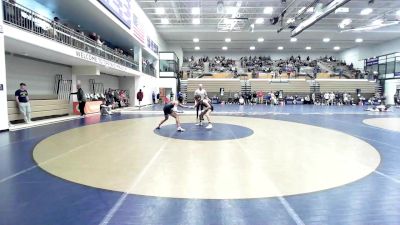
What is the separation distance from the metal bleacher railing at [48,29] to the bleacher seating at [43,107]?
3.05 meters

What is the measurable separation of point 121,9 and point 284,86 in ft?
73.7

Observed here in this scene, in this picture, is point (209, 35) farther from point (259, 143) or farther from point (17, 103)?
point (259, 143)

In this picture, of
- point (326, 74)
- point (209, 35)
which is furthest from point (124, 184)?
point (326, 74)

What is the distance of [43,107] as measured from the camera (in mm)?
12617

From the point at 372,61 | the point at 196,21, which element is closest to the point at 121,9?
the point at 196,21

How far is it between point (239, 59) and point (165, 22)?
60.3 ft

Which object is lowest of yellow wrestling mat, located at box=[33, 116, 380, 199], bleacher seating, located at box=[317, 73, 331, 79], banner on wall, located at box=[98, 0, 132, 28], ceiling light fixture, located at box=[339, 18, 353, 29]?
yellow wrestling mat, located at box=[33, 116, 380, 199]

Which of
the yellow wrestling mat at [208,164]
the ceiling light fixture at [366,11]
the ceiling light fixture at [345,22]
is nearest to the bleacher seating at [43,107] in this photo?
the yellow wrestling mat at [208,164]

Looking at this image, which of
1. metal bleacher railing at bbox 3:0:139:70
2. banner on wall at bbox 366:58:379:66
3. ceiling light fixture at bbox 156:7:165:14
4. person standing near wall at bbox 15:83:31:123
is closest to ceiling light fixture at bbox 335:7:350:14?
ceiling light fixture at bbox 156:7:165:14

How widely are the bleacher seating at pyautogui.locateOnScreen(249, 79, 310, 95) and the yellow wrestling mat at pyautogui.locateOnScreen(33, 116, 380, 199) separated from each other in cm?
2596

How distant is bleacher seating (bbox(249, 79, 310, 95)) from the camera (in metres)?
32.7

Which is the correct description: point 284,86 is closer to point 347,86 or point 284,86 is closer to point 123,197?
point 347,86

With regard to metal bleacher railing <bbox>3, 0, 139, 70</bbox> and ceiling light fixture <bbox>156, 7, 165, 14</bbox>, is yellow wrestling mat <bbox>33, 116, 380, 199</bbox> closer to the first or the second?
metal bleacher railing <bbox>3, 0, 139, 70</bbox>

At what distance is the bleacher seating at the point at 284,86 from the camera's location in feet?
107
